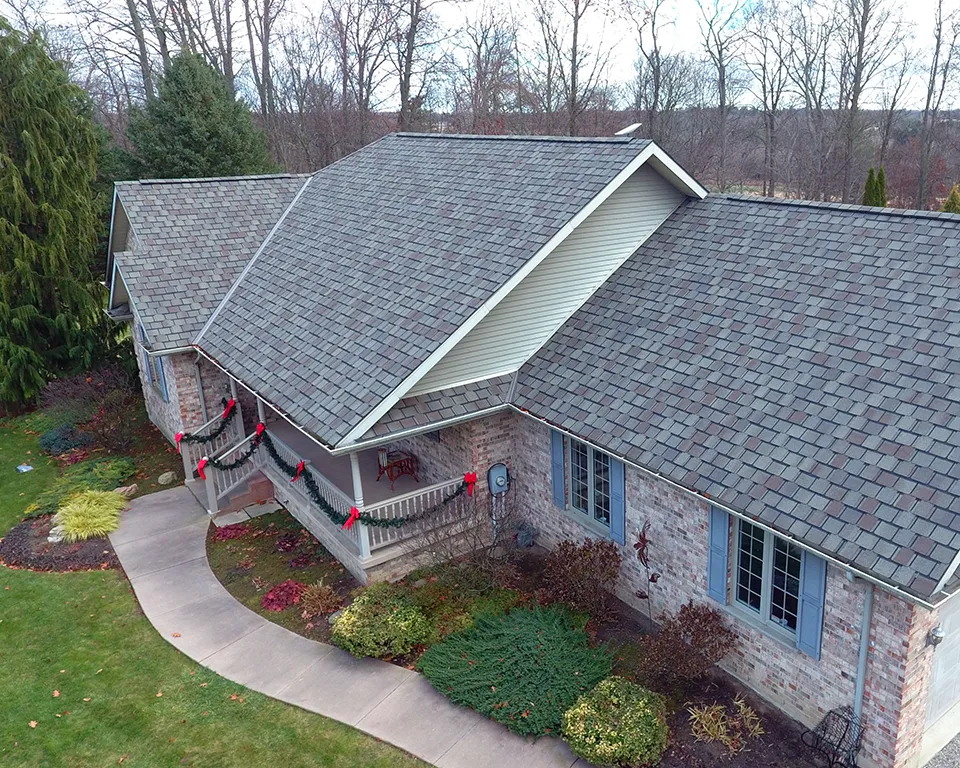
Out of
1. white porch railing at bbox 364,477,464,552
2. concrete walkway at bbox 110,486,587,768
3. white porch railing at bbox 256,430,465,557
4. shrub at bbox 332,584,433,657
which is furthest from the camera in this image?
white porch railing at bbox 364,477,464,552

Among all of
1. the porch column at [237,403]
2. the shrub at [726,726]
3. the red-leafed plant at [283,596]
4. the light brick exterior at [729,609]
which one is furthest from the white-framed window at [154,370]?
the shrub at [726,726]

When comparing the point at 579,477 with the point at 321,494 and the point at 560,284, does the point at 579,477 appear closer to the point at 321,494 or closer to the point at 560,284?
the point at 560,284

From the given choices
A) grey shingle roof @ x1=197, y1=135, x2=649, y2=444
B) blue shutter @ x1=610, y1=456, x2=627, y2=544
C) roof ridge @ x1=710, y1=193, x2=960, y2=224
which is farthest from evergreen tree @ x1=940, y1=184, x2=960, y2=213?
blue shutter @ x1=610, y1=456, x2=627, y2=544

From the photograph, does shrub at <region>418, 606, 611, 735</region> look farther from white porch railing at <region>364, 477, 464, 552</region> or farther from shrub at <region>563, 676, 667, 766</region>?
white porch railing at <region>364, 477, 464, 552</region>

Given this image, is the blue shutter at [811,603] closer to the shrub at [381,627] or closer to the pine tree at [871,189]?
the shrub at [381,627]

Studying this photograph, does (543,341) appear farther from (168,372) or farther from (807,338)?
(168,372)

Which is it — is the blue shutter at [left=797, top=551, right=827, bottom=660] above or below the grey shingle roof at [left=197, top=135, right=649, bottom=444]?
below
